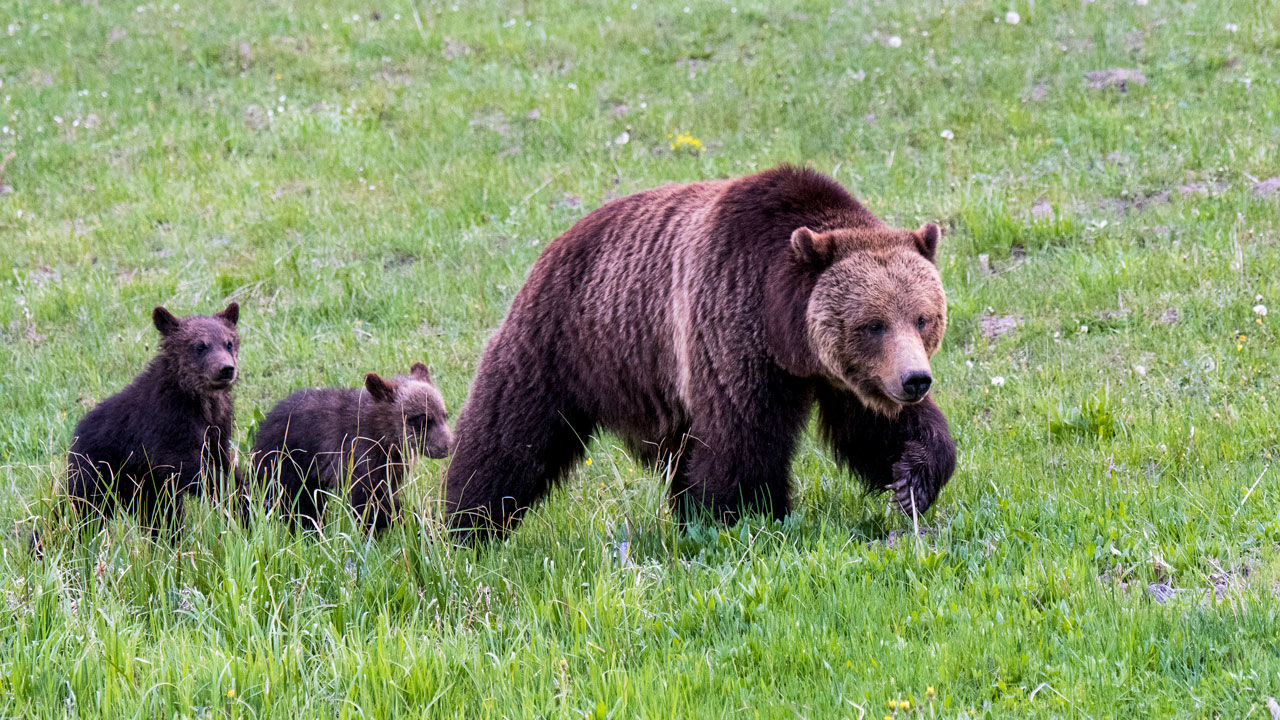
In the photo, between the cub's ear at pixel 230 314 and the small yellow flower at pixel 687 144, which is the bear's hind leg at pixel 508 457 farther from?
the small yellow flower at pixel 687 144

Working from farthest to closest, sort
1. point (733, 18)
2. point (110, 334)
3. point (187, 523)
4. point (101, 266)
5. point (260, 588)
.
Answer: point (733, 18) → point (101, 266) → point (110, 334) → point (187, 523) → point (260, 588)

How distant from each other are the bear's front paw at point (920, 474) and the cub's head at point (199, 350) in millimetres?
3464

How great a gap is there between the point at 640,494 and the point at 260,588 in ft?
6.11

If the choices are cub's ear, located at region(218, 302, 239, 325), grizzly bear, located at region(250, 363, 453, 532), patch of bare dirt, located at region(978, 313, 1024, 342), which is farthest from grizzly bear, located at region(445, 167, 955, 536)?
patch of bare dirt, located at region(978, 313, 1024, 342)

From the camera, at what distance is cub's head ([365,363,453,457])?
688 cm

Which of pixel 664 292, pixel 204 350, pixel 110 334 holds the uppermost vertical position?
pixel 664 292

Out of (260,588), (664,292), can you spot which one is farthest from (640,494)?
(260,588)

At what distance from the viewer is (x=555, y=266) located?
5984 millimetres

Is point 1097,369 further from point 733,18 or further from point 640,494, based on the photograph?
point 733,18

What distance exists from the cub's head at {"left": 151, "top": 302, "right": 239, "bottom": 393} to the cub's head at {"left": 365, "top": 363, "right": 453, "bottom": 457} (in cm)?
78

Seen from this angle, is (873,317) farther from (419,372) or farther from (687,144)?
(687,144)

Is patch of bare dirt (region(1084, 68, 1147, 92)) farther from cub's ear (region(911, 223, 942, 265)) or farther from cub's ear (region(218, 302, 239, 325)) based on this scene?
cub's ear (region(218, 302, 239, 325))

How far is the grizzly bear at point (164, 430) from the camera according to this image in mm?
6281

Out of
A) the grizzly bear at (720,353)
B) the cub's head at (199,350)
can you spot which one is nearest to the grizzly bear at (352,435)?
the cub's head at (199,350)
